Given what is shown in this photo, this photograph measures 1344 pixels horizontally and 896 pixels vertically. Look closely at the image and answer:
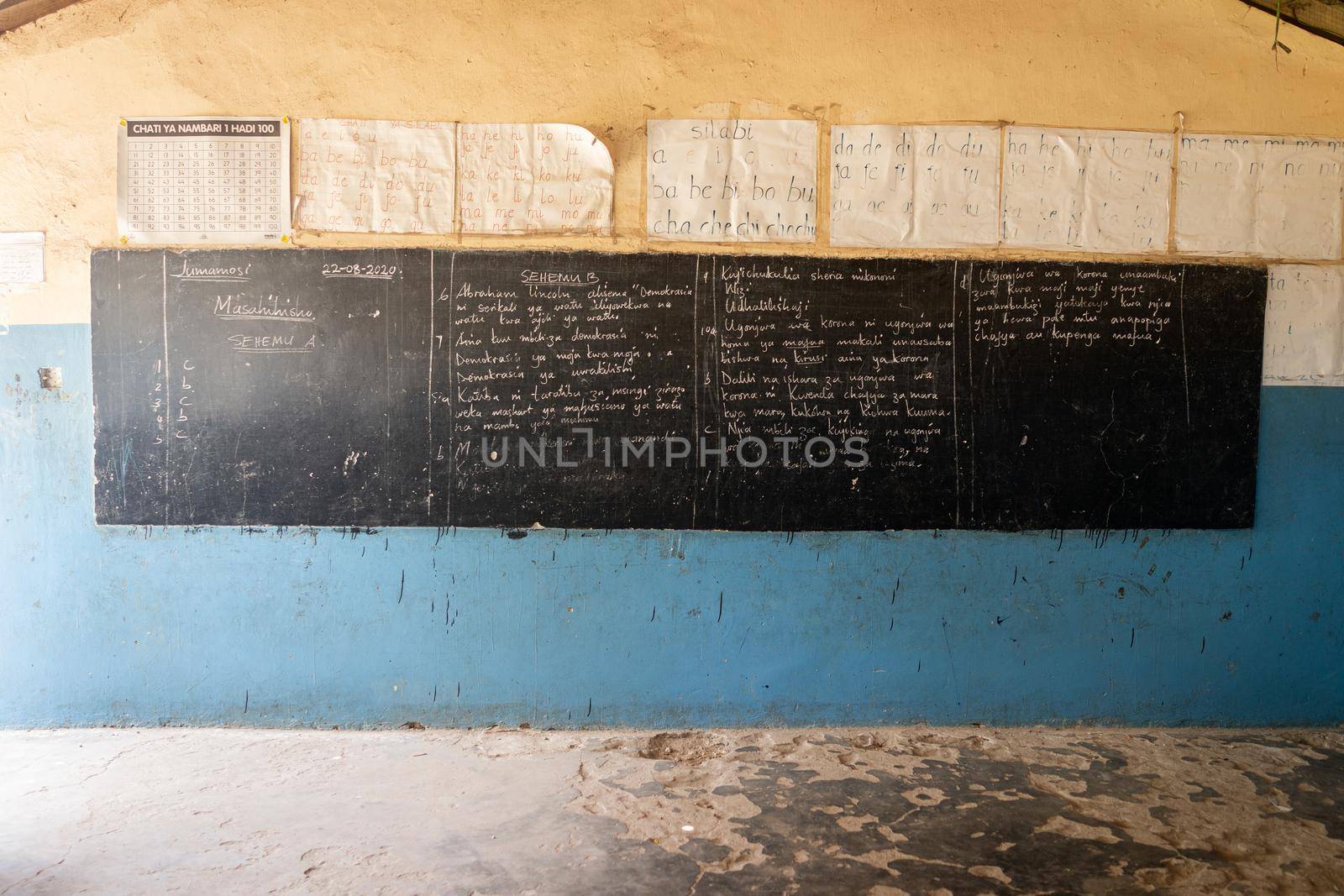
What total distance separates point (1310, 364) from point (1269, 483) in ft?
1.89

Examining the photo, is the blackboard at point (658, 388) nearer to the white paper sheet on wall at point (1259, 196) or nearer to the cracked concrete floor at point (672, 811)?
the white paper sheet on wall at point (1259, 196)

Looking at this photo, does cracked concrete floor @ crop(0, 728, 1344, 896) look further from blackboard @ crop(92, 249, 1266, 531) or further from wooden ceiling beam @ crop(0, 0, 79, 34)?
wooden ceiling beam @ crop(0, 0, 79, 34)

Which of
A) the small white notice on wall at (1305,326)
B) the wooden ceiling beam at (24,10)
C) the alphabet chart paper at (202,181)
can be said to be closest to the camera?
the wooden ceiling beam at (24,10)

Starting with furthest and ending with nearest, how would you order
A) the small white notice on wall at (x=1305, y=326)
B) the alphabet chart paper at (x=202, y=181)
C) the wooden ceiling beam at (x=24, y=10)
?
1. the small white notice on wall at (x=1305, y=326)
2. the alphabet chart paper at (x=202, y=181)
3. the wooden ceiling beam at (x=24, y=10)

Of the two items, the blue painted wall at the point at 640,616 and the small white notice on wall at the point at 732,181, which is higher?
the small white notice on wall at the point at 732,181

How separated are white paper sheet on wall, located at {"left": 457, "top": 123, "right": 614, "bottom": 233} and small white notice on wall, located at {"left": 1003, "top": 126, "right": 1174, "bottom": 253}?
1.85 metres

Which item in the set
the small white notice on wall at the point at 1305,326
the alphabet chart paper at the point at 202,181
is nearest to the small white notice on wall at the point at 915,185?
the small white notice on wall at the point at 1305,326

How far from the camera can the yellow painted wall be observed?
342cm

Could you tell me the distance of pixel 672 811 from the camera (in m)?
2.79

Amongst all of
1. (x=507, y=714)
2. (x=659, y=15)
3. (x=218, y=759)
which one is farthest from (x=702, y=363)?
(x=218, y=759)

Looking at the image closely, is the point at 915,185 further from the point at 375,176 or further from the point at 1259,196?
the point at 375,176

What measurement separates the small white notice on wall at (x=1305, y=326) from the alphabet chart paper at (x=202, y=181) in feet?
14.7

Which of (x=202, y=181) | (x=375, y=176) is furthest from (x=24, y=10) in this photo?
(x=375, y=176)

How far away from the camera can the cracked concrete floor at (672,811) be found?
94.3 inches
